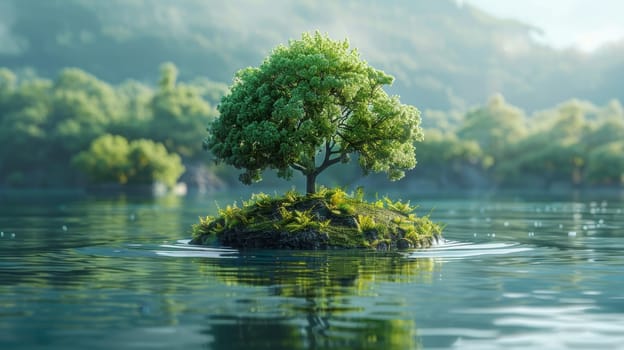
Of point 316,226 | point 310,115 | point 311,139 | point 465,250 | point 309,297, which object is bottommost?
point 309,297

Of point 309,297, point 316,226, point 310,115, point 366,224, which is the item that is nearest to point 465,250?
point 366,224

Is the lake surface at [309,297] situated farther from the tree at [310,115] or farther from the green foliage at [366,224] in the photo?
the tree at [310,115]

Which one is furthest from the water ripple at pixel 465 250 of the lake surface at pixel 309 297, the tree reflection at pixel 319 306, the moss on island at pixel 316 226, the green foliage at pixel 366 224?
the tree reflection at pixel 319 306

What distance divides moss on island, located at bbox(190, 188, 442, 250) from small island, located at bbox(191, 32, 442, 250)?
5 cm

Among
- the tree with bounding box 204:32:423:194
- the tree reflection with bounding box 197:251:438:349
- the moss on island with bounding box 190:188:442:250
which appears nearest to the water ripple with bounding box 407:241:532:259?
the moss on island with bounding box 190:188:442:250

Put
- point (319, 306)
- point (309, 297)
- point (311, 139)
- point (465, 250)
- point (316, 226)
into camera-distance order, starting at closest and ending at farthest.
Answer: point (319, 306), point (309, 297), point (465, 250), point (316, 226), point (311, 139)

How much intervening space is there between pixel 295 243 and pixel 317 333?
23060 mm

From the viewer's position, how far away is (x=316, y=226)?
4325 cm

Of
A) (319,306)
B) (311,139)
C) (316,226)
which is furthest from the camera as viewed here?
(311,139)

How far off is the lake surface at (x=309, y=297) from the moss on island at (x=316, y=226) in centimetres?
162

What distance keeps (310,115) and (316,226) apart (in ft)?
18.8

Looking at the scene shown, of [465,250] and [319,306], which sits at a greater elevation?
[465,250]

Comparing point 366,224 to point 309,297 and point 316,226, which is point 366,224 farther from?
point 309,297

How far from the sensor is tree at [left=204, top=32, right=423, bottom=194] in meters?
A: 45.6
